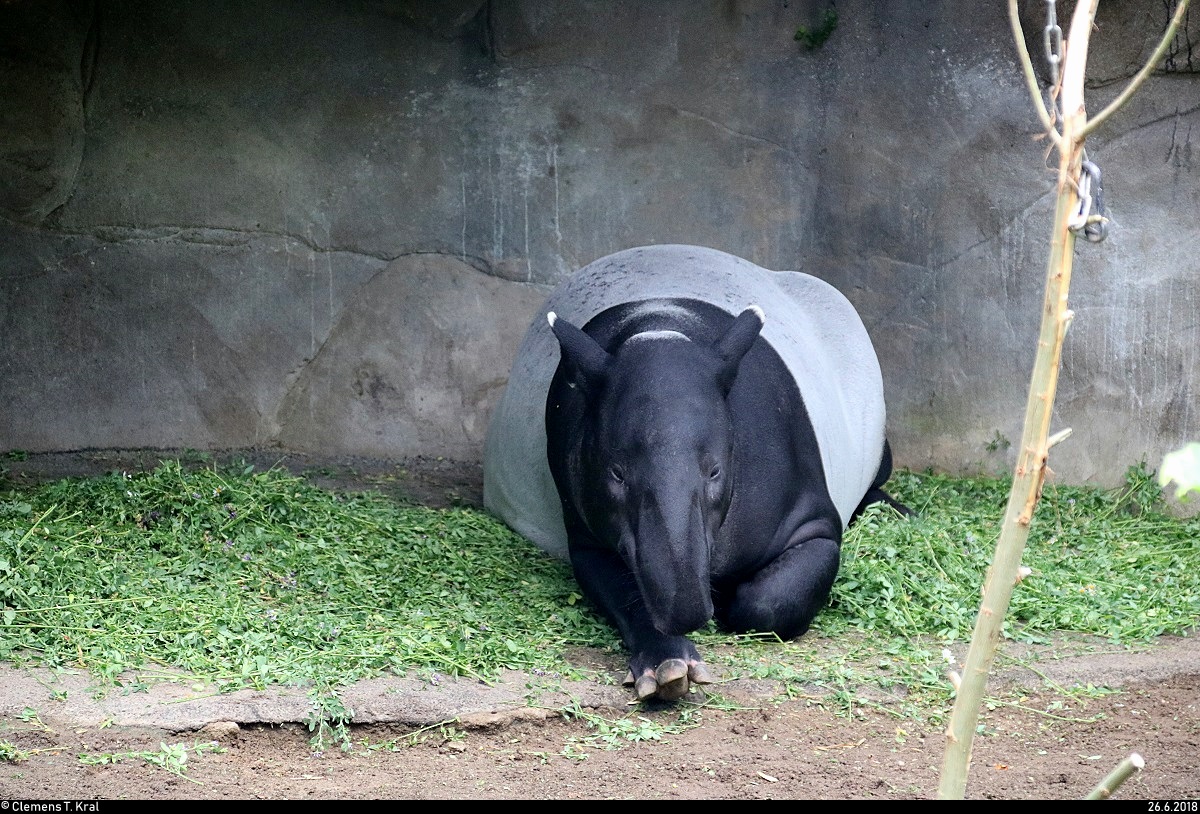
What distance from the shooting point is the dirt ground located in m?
3.33

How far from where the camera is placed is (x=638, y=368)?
14.1 feet

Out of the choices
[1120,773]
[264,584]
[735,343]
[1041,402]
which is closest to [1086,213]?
[1041,402]

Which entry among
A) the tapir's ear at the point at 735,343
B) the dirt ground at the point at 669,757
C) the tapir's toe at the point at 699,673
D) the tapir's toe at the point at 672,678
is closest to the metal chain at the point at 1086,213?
the dirt ground at the point at 669,757

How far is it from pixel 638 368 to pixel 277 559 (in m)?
1.74

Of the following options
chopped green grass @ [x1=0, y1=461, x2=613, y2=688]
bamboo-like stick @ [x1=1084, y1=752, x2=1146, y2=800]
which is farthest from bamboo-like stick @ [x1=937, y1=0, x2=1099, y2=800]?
chopped green grass @ [x1=0, y1=461, x2=613, y2=688]

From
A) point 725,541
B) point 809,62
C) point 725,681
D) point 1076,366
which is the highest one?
point 809,62

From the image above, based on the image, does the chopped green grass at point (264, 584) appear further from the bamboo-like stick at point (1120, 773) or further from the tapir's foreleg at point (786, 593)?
the bamboo-like stick at point (1120, 773)

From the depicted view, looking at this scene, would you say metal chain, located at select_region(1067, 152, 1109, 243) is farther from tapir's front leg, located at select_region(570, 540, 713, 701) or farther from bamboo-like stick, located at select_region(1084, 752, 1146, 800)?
tapir's front leg, located at select_region(570, 540, 713, 701)

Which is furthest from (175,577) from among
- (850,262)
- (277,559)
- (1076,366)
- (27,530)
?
(1076,366)

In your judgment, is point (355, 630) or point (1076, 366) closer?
point (355, 630)

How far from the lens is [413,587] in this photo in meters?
4.86

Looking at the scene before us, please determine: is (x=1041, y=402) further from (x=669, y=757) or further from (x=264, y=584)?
(x=264, y=584)

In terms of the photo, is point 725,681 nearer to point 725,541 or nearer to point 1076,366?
point 725,541

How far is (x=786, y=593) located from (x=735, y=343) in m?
0.93
